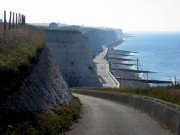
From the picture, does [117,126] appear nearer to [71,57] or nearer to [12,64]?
[12,64]

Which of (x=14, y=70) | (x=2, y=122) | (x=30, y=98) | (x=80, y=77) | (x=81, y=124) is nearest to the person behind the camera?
(x=2, y=122)

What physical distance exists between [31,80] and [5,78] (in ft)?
15.6

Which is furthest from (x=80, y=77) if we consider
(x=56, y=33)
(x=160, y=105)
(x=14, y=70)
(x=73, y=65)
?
(x=14, y=70)

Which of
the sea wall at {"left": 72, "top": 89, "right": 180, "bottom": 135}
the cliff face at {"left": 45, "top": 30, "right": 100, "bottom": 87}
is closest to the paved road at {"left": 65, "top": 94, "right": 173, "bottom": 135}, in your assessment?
the sea wall at {"left": 72, "top": 89, "right": 180, "bottom": 135}

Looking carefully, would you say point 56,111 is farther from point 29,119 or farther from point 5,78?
point 5,78

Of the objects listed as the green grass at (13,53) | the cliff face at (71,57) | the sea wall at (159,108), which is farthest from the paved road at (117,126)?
the cliff face at (71,57)

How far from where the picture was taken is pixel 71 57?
100 m

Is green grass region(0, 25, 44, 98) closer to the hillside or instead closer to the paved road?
the hillside

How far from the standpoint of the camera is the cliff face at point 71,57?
3733 inches

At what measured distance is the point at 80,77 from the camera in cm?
9681

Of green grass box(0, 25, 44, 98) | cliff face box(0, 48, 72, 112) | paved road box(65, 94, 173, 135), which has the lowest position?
paved road box(65, 94, 173, 135)

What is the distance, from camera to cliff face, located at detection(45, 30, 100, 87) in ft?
311

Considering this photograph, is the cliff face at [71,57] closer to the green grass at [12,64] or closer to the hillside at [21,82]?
the hillside at [21,82]

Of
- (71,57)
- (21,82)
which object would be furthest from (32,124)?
(71,57)
